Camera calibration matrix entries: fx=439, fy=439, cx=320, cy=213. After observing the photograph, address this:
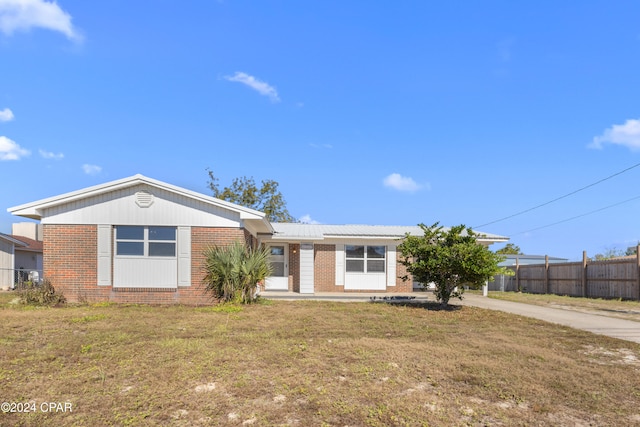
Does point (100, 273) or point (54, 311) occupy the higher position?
point (100, 273)

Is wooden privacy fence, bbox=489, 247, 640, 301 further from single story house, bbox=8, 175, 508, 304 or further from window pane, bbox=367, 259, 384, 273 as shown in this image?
single story house, bbox=8, 175, 508, 304

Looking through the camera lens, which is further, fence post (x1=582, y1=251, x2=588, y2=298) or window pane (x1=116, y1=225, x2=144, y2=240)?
fence post (x1=582, y1=251, x2=588, y2=298)

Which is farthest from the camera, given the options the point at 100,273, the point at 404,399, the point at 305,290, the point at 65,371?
the point at 305,290

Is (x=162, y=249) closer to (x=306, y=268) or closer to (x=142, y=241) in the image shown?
(x=142, y=241)

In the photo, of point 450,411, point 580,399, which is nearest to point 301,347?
point 450,411

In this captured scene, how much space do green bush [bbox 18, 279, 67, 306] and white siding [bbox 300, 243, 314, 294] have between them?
8.51 meters

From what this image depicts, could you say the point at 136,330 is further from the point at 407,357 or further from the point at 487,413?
the point at 487,413

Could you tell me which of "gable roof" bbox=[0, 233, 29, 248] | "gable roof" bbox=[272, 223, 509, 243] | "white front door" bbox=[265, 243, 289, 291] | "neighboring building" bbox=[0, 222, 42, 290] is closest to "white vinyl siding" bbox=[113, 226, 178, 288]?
"gable roof" bbox=[272, 223, 509, 243]

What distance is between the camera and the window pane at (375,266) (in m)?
19.7

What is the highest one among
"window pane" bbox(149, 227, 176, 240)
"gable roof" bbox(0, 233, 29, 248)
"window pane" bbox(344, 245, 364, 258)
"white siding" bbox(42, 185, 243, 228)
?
"white siding" bbox(42, 185, 243, 228)

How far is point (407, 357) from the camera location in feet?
21.8

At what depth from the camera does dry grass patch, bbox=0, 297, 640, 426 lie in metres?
4.36

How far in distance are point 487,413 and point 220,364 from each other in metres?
3.47

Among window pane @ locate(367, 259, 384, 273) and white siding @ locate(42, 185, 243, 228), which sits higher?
white siding @ locate(42, 185, 243, 228)
